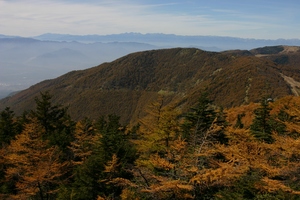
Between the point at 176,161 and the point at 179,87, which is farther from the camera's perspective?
the point at 179,87

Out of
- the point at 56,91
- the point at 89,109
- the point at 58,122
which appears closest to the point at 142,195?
the point at 58,122

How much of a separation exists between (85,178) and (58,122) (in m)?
21.3

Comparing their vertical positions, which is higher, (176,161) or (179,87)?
(176,161)

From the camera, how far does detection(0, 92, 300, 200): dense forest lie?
36.6 ft

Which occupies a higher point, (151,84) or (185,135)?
(185,135)

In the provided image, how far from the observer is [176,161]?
12.4m

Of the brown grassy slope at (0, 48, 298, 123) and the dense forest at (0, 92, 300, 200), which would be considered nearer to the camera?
the dense forest at (0, 92, 300, 200)

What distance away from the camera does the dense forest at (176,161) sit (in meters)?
11.2

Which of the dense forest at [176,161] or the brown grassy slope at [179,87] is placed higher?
the dense forest at [176,161]

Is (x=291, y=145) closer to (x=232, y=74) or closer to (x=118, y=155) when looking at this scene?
(x=118, y=155)

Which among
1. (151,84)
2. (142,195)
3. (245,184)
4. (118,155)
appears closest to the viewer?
(245,184)

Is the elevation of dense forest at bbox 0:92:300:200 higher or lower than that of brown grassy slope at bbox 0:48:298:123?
higher

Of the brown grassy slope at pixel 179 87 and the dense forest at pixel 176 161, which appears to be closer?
the dense forest at pixel 176 161

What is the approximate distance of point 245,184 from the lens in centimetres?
1191
